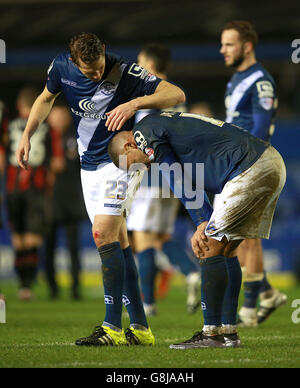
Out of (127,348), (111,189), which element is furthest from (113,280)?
(111,189)

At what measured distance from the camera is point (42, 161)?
10.0 m

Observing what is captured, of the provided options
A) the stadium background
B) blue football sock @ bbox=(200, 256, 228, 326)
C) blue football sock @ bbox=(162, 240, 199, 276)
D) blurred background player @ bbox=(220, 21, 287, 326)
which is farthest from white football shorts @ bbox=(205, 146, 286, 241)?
the stadium background

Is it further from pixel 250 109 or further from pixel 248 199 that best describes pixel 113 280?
pixel 250 109

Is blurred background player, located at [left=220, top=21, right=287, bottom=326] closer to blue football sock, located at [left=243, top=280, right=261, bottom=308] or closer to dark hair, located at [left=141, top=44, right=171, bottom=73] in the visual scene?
blue football sock, located at [left=243, top=280, right=261, bottom=308]

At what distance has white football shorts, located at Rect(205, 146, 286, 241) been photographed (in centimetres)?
450

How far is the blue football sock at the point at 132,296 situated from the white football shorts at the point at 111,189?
1.21 ft

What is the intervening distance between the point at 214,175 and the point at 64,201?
5621 millimetres

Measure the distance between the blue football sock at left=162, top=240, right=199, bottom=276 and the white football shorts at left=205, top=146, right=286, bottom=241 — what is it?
10.8ft

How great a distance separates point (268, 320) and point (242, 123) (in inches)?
70.3

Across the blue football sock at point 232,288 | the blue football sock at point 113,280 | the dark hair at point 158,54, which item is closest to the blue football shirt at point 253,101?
the dark hair at point 158,54

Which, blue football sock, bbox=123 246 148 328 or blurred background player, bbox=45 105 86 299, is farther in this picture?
blurred background player, bbox=45 105 86 299

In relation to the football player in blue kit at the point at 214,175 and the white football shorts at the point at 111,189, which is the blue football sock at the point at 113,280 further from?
the football player in blue kit at the point at 214,175
